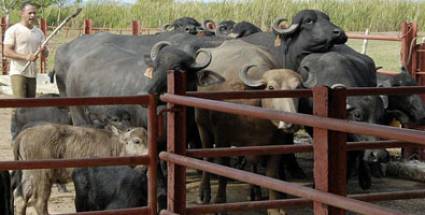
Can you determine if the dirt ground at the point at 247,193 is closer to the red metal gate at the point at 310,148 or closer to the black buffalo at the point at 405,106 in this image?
the black buffalo at the point at 405,106

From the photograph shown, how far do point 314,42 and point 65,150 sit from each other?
4.77 metres

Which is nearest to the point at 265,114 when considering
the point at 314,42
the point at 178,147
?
the point at 178,147

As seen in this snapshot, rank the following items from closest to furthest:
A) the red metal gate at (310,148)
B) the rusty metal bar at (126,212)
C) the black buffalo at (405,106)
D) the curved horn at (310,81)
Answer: the red metal gate at (310,148) → the rusty metal bar at (126,212) → the curved horn at (310,81) → the black buffalo at (405,106)

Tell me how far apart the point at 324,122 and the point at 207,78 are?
5547mm

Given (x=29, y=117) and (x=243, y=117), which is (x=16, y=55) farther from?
(x=243, y=117)

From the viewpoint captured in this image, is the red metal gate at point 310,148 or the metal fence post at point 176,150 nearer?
the red metal gate at point 310,148

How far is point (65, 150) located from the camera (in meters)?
8.41

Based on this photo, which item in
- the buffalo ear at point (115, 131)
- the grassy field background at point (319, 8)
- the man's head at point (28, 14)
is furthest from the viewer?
the grassy field background at point (319, 8)

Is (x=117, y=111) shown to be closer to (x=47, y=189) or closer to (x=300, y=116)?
(x=47, y=189)

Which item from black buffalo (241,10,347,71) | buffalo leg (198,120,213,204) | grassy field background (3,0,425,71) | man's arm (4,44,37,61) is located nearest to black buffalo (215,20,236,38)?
black buffalo (241,10,347,71)

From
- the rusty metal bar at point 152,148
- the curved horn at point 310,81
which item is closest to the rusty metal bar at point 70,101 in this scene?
the rusty metal bar at point 152,148

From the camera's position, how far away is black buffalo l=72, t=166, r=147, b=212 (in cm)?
702

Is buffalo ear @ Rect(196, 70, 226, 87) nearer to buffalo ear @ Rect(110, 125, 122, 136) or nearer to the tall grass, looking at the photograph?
buffalo ear @ Rect(110, 125, 122, 136)

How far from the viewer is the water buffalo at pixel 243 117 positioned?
879cm
